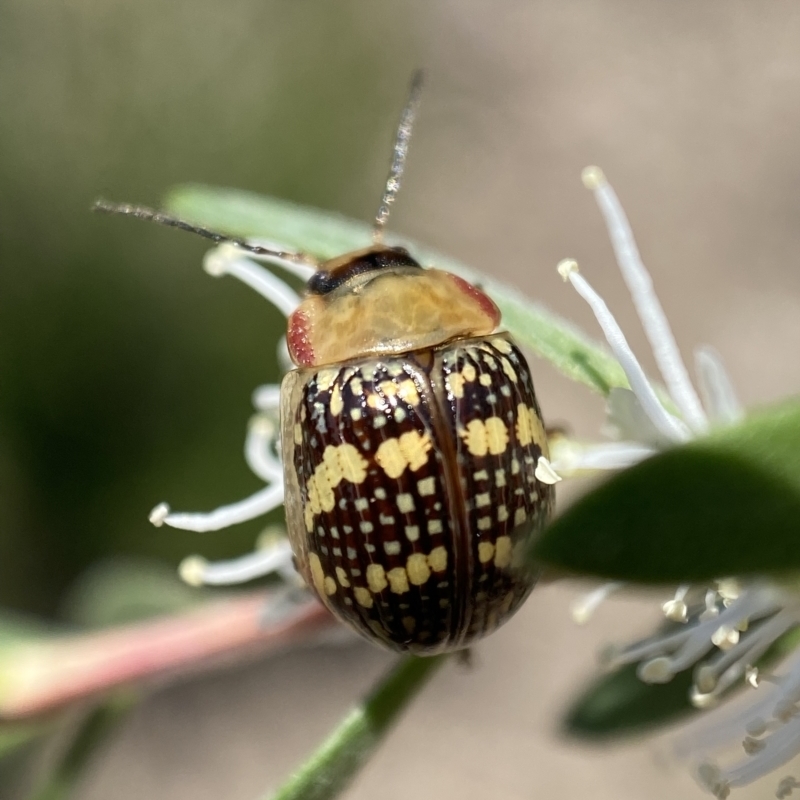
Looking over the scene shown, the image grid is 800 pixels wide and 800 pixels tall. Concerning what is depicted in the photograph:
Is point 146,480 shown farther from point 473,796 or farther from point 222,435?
point 473,796

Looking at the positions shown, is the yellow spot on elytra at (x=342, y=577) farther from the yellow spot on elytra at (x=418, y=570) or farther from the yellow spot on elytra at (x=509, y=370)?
the yellow spot on elytra at (x=509, y=370)

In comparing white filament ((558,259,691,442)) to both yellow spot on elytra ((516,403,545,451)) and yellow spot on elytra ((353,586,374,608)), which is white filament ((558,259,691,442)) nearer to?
yellow spot on elytra ((516,403,545,451))

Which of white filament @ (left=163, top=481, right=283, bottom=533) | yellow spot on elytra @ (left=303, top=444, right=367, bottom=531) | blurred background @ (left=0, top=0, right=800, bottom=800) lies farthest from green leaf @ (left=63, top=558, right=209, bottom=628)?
yellow spot on elytra @ (left=303, top=444, right=367, bottom=531)

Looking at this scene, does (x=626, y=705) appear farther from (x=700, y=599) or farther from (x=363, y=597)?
(x=363, y=597)

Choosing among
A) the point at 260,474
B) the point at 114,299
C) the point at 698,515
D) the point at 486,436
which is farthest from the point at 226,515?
the point at 114,299

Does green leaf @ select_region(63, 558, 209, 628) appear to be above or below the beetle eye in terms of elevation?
below

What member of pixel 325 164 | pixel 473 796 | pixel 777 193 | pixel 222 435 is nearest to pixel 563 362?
pixel 222 435
